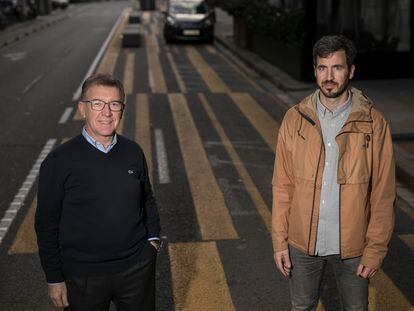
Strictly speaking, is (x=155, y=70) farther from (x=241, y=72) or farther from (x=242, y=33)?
(x=242, y=33)

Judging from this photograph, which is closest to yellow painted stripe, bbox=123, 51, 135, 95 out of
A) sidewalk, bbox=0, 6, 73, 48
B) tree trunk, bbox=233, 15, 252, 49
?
tree trunk, bbox=233, 15, 252, 49

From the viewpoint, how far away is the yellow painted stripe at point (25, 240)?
5.81m

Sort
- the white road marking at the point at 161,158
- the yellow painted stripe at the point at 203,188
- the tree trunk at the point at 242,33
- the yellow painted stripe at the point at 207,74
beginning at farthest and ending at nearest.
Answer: the tree trunk at the point at 242,33 → the yellow painted stripe at the point at 207,74 → the white road marking at the point at 161,158 → the yellow painted stripe at the point at 203,188

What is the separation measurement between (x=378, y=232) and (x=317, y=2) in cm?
1340

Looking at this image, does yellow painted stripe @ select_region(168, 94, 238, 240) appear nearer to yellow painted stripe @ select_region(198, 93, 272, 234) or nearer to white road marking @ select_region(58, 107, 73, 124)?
yellow painted stripe @ select_region(198, 93, 272, 234)

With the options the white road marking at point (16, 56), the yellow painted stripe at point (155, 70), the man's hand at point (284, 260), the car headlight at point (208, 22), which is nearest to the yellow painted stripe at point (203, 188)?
the man's hand at point (284, 260)

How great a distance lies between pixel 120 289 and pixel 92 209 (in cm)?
48

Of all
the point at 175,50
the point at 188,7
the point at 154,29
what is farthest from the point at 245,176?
the point at 154,29

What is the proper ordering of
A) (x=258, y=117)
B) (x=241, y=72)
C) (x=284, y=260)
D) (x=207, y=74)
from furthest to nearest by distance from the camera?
(x=241, y=72) → (x=207, y=74) → (x=258, y=117) → (x=284, y=260)

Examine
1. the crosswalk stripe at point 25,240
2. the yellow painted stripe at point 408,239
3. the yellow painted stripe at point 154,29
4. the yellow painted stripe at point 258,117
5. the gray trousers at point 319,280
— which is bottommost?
the yellow painted stripe at point 154,29

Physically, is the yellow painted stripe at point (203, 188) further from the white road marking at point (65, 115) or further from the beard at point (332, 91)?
the beard at point (332, 91)

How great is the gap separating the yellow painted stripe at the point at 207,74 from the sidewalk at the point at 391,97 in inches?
54.8

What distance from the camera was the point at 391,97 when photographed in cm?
1338

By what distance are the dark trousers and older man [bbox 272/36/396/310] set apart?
85cm
